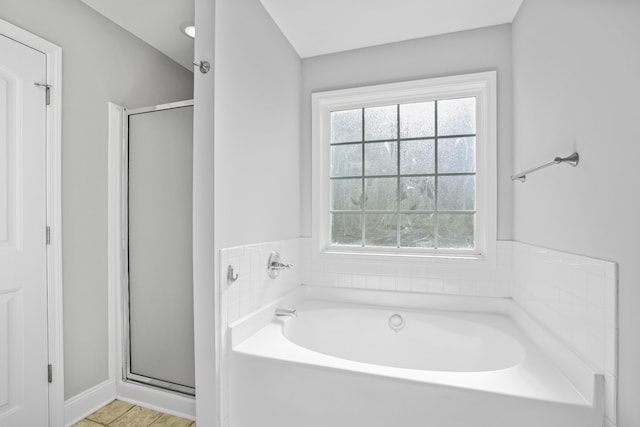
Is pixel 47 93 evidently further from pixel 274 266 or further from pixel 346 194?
pixel 346 194

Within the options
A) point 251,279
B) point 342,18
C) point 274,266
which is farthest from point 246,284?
point 342,18

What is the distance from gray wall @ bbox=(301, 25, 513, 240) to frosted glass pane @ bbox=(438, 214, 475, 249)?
0.63 ft

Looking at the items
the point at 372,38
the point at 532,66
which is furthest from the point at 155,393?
the point at 532,66

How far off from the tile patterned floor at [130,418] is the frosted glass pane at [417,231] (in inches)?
70.5

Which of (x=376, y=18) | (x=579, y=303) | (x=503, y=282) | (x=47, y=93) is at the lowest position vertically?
(x=503, y=282)

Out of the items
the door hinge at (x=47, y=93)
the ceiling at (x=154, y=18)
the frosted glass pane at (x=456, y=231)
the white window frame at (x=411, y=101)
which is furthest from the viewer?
the frosted glass pane at (x=456, y=231)

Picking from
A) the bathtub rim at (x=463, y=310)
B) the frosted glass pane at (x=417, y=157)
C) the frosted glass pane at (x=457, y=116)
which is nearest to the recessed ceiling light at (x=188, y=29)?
the frosted glass pane at (x=417, y=157)

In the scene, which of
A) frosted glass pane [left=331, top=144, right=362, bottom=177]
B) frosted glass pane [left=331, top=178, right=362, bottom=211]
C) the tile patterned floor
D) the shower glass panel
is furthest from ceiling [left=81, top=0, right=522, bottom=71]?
the tile patterned floor

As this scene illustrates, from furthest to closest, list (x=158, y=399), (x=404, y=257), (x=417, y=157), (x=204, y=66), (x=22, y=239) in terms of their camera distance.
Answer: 1. (x=417, y=157)
2. (x=404, y=257)
3. (x=158, y=399)
4. (x=22, y=239)
5. (x=204, y=66)

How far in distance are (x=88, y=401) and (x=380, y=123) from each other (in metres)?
2.66

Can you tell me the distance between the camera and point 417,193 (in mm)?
2238

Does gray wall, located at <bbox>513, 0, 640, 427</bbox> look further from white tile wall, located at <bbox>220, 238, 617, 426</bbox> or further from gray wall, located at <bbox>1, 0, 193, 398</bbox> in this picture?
gray wall, located at <bbox>1, 0, 193, 398</bbox>

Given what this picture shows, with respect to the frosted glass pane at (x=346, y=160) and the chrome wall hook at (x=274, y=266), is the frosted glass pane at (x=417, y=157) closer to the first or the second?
the frosted glass pane at (x=346, y=160)

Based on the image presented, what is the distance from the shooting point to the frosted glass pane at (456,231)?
2133mm
